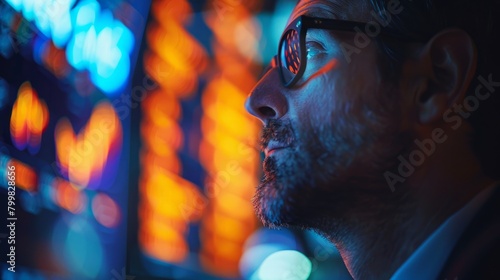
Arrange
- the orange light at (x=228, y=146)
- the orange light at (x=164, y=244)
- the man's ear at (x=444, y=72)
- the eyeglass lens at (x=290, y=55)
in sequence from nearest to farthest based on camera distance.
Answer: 1. the man's ear at (x=444, y=72)
2. the eyeglass lens at (x=290, y=55)
3. the orange light at (x=228, y=146)
4. the orange light at (x=164, y=244)

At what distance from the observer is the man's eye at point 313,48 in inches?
33.9

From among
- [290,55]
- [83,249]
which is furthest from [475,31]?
[83,249]

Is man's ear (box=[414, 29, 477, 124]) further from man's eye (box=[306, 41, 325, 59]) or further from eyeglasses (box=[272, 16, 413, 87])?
man's eye (box=[306, 41, 325, 59])

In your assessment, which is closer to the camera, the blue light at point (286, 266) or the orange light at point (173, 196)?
the blue light at point (286, 266)

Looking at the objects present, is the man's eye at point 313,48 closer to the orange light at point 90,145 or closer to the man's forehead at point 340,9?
the man's forehead at point 340,9

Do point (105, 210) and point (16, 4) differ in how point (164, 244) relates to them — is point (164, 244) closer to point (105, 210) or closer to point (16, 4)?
point (105, 210)

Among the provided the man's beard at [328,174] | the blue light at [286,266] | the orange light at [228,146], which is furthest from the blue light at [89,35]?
the man's beard at [328,174]

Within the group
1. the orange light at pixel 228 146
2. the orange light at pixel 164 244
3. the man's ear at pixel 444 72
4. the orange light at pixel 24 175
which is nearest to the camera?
the man's ear at pixel 444 72

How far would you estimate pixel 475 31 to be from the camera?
0.79 metres

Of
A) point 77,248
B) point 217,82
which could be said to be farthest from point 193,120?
point 77,248

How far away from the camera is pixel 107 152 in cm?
208

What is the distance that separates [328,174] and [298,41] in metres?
0.26

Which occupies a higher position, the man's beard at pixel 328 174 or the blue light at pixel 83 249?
the blue light at pixel 83 249

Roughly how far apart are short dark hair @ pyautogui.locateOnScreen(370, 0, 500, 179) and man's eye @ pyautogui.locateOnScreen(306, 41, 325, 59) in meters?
0.12
